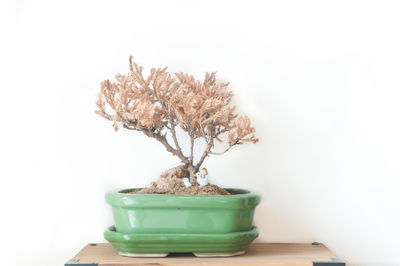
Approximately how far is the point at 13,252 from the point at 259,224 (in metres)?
0.61

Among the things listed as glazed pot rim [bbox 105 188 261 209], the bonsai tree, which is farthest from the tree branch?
glazed pot rim [bbox 105 188 261 209]

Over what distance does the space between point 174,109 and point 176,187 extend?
0.17 metres

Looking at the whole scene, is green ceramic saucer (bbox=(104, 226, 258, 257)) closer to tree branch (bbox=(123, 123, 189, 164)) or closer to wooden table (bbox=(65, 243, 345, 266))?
wooden table (bbox=(65, 243, 345, 266))

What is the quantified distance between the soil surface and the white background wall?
109mm

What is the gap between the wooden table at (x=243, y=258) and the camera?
97 cm

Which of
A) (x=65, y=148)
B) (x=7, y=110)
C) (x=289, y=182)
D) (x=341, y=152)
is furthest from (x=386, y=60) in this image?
(x=7, y=110)

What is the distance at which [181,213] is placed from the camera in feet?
3.33

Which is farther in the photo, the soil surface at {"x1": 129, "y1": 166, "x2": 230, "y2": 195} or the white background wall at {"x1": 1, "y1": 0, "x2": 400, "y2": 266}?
the white background wall at {"x1": 1, "y1": 0, "x2": 400, "y2": 266}

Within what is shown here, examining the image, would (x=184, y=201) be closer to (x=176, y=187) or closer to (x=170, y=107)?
(x=176, y=187)

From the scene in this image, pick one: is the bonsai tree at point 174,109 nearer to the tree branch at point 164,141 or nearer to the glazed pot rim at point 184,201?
the tree branch at point 164,141

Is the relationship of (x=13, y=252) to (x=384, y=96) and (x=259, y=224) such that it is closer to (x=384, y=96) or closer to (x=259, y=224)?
(x=259, y=224)

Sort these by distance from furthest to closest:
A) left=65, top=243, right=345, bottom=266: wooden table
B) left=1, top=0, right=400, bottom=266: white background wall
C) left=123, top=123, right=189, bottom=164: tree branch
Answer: left=1, top=0, right=400, bottom=266: white background wall
left=123, top=123, right=189, bottom=164: tree branch
left=65, top=243, right=345, bottom=266: wooden table

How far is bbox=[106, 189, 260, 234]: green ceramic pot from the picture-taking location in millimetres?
1008

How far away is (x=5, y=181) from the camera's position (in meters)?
1.19
